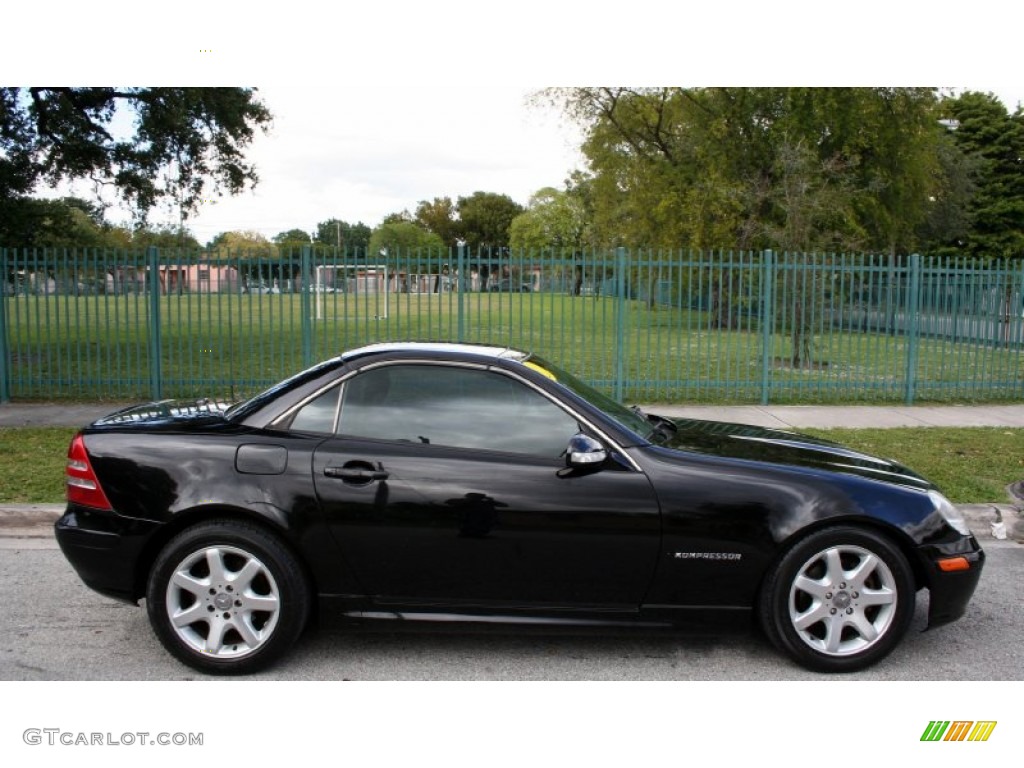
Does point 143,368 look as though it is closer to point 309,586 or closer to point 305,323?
point 305,323

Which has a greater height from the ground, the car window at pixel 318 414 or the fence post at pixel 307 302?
the fence post at pixel 307 302

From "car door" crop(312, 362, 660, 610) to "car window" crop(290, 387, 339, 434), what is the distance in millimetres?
111

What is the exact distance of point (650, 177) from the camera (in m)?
28.6

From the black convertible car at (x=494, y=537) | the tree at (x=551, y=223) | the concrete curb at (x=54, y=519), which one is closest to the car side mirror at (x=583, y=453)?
the black convertible car at (x=494, y=537)

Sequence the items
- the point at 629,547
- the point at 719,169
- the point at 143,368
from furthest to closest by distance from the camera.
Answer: the point at 719,169 < the point at 143,368 < the point at 629,547

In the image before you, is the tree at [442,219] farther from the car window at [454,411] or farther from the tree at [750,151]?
the car window at [454,411]

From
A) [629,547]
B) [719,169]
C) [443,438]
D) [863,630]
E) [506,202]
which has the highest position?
[506,202]

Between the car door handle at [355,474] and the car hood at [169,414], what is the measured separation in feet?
2.62

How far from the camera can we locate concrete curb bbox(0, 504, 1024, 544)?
6.34 m

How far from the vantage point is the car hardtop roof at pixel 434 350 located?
4.23 metres

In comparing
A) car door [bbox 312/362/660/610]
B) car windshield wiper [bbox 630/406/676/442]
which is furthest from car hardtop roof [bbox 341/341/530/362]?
car windshield wiper [bbox 630/406/676/442]

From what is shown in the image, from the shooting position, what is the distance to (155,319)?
11.9 metres

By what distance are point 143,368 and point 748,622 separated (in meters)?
14.1

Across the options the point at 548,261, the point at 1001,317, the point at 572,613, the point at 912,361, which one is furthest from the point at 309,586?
the point at 1001,317
